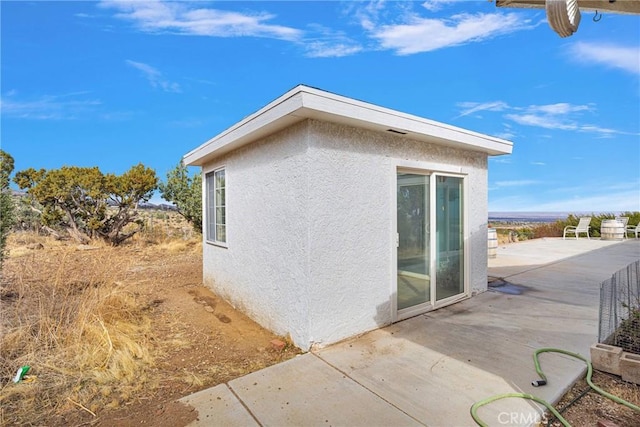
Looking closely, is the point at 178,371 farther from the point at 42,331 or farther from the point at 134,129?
the point at 134,129

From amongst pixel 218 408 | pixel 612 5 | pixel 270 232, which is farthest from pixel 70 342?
pixel 612 5

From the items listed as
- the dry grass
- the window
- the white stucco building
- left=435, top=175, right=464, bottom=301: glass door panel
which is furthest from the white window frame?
left=435, top=175, right=464, bottom=301: glass door panel

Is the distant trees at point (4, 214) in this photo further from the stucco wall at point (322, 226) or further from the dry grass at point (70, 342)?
the stucco wall at point (322, 226)

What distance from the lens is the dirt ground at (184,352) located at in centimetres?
252

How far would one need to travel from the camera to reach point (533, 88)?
10578 millimetres

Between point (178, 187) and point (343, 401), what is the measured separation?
50.7 feet

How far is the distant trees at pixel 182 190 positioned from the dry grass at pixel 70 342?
10.6 meters

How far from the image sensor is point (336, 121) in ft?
12.1

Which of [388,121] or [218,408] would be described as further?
[388,121]

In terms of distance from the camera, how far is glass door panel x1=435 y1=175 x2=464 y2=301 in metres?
5.07

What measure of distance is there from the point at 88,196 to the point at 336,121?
1488 centimetres

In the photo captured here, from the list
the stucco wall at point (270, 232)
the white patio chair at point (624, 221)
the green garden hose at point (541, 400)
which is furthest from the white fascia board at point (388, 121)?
the white patio chair at point (624, 221)

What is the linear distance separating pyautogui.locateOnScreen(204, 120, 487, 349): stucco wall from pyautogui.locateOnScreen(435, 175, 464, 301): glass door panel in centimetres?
46

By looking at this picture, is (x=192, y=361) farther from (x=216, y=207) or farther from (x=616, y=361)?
(x=616, y=361)
